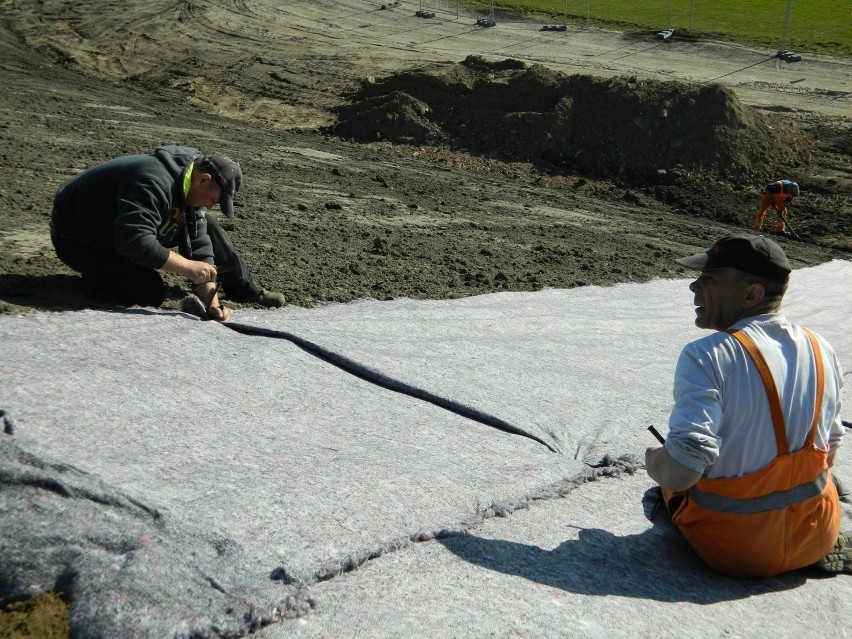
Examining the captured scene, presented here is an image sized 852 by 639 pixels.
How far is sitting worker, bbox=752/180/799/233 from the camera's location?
10.4 meters

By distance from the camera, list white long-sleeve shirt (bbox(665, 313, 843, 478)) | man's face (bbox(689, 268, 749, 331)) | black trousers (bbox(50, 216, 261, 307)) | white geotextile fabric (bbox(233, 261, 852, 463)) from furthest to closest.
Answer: black trousers (bbox(50, 216, 261, 307))
white geotextile fabric (bbox(233, 261, 852, 463))
man's face (bbox(689, 268, 749, 331))
white long-sleeve shirt (bbox(665, 313, 843, 478))

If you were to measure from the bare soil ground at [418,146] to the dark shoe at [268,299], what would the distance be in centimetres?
35

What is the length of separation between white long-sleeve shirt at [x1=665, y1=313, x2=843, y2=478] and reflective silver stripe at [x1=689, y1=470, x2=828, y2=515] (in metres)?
0.09

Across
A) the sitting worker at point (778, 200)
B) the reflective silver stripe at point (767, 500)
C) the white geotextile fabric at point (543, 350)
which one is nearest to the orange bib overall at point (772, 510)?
the reflective silver stripe at point (767, 500)

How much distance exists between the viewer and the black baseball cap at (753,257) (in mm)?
2754

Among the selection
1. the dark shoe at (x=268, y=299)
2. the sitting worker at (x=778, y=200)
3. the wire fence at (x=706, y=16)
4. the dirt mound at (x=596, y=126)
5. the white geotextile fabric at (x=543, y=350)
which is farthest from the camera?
the wire fence at (x=706, y=16)

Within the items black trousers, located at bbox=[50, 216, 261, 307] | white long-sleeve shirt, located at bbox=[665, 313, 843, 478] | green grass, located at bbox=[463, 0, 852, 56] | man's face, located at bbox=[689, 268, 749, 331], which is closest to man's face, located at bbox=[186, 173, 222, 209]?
black trousers, located at bbox=[50, 216, 261, 307]

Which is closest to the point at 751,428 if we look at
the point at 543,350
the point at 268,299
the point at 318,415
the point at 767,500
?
the point at 767,500

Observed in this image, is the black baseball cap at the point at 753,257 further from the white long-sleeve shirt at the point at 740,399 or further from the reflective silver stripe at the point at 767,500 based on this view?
the reflective silver stripe at the point at 767,500

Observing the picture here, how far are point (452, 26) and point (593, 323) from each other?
2363cm

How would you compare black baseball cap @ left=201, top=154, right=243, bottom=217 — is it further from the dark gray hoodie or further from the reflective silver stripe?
the reflective silver stripe

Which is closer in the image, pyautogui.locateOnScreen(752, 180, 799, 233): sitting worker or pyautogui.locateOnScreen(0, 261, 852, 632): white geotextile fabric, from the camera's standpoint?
pyautogui.locateOnScreen(0, 261, 852, 632): white geotextile fabric

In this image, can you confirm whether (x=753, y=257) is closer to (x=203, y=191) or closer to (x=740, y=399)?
(x=740, y=399)

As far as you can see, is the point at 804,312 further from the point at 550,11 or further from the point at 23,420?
the point at 550,11
